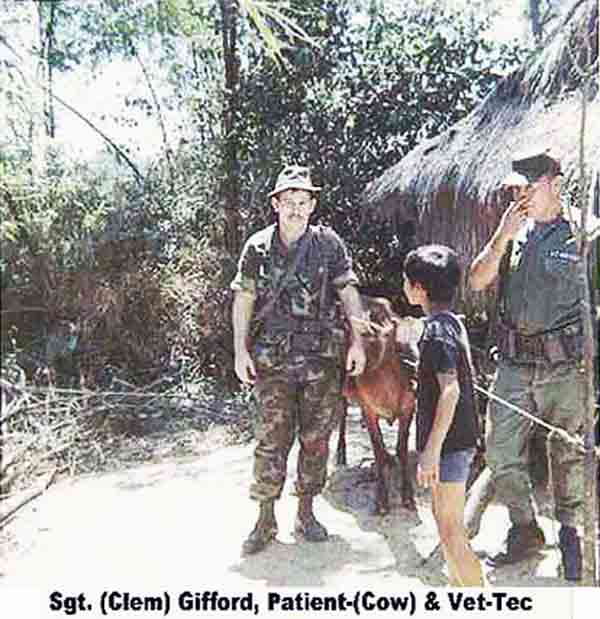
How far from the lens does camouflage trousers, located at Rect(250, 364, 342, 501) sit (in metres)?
1.72

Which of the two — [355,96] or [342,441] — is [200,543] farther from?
[355,96]

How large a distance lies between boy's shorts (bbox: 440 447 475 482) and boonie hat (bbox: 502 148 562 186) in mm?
528

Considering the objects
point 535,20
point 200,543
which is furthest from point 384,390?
point 535,20

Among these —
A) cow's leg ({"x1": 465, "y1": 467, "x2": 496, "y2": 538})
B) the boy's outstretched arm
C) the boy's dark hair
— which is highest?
the boy's dark hair

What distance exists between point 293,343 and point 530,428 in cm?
47

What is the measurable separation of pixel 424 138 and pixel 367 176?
180mm

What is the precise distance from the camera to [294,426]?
5.79 ft

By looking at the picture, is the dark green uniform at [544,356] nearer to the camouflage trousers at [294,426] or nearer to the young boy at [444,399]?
the young boy at [444,399]

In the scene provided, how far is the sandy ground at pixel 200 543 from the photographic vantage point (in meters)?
1.61

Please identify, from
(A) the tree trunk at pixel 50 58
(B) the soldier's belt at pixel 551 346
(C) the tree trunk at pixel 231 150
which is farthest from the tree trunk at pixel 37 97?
(B) the soldier's belt at pixel 551 346

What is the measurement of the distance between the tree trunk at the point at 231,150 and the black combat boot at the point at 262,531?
500mm

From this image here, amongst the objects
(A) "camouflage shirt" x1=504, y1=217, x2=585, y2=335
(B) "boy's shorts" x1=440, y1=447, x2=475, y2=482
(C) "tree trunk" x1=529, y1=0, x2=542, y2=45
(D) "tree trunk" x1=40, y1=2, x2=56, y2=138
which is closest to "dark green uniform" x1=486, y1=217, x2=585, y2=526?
(A) "camouflage shirt" x1=504, y1=217, x2=585, y2=335

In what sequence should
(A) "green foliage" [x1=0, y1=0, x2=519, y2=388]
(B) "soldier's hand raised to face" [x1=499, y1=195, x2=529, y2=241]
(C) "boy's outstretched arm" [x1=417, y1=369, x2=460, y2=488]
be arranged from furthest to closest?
(A) "green foliage" [x1=0, y1=0, x2=519, y2=388] < (B) "soldier's hand raised to face" [x1=499, y1=195, x2=529, y2=241] < (C) "boy's outstretched arm" [x1=417, y1=369, x2=460, y2=488]

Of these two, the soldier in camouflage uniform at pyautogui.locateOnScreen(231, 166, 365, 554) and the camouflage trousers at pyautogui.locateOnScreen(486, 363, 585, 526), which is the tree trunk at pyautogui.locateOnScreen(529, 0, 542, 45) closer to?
the soldier in camouflage uniform at pyautogui.locateOnScreen(231, 166, 365, 554)
